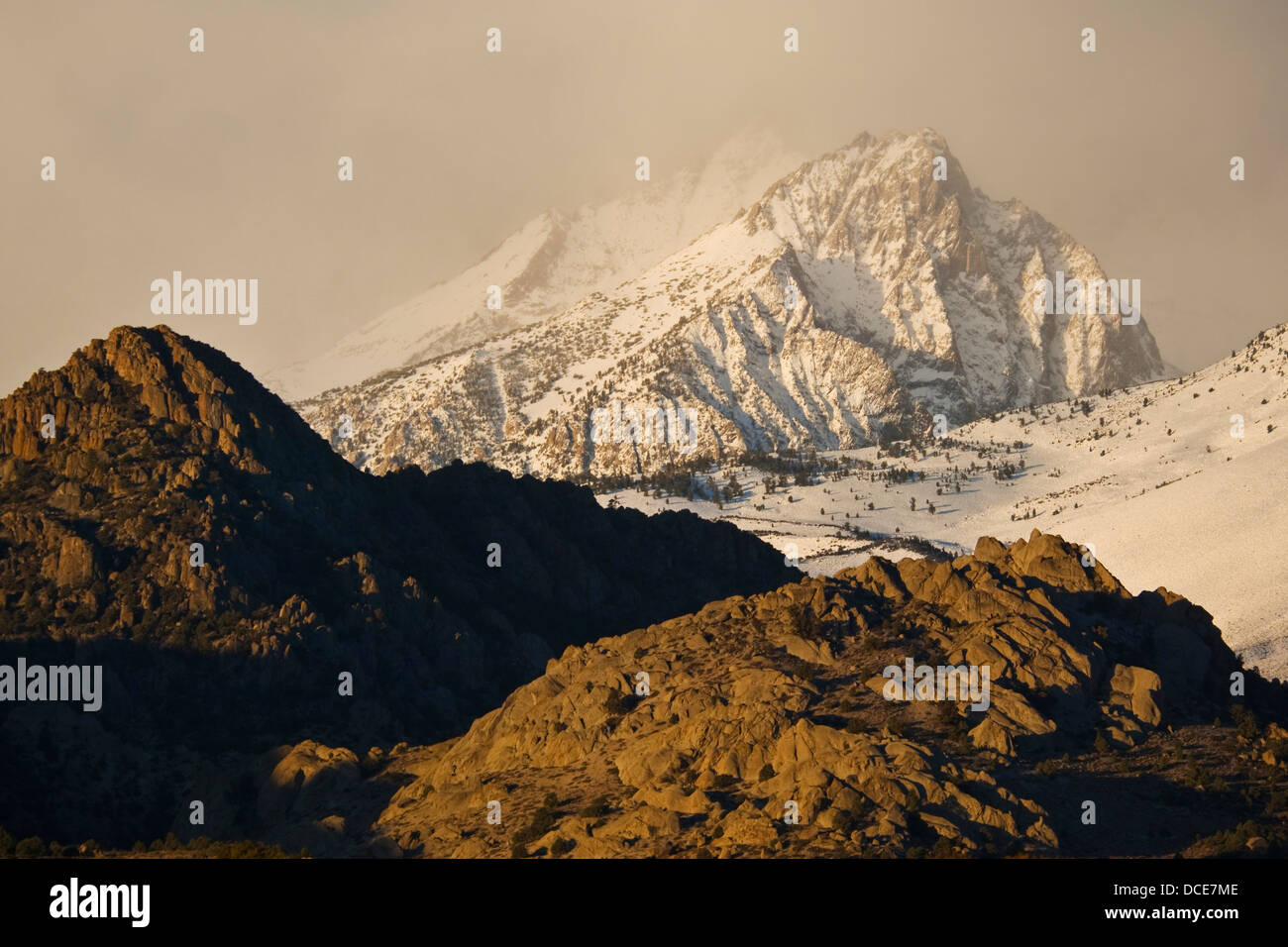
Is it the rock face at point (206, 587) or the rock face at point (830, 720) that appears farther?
the rock face at point (206, 587)

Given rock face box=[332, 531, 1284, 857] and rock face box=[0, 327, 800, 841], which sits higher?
rock face box=[0, 327, 800, 841]

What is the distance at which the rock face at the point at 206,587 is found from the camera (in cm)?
15762

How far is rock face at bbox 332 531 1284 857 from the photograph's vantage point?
102688 millimetres

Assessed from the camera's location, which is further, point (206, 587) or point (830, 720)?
point (206, 587)

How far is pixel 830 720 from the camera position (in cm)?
11675

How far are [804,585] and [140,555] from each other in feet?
226

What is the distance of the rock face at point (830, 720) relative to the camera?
103 m

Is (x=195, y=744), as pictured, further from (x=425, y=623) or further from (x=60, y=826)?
(x=425, y=623)

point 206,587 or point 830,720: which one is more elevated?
point 206,587

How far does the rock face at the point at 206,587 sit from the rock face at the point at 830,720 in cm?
3040

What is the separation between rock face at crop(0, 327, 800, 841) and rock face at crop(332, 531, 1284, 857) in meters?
30.4

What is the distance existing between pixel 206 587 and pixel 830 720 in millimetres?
76060

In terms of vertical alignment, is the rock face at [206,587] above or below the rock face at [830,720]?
above
